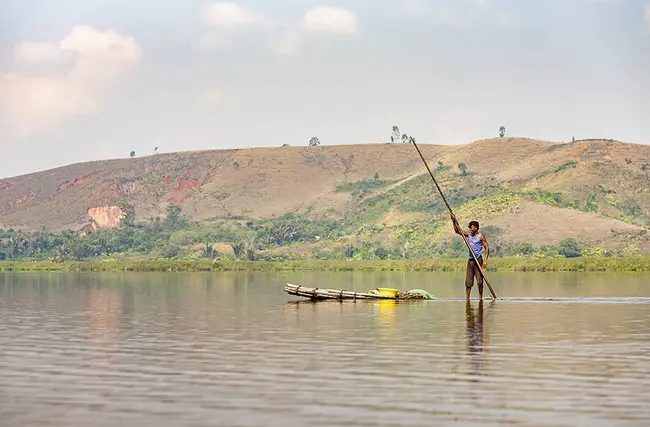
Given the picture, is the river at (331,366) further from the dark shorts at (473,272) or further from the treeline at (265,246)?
the treeline at (265,246)

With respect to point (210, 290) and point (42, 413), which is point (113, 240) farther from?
point (42, 413)

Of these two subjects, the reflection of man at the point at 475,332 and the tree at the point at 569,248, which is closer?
the reflection of man at the point at 475,332

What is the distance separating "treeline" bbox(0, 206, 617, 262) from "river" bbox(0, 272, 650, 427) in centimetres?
10240

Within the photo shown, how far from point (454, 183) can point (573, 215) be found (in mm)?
38453

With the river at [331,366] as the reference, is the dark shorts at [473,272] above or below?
above

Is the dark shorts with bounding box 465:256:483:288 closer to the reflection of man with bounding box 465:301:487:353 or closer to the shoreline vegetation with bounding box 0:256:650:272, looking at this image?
the reflection of man with bounding box 465:301:487:353

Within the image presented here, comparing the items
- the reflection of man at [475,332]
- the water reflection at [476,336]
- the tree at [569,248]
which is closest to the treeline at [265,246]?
the tree at [569,248]

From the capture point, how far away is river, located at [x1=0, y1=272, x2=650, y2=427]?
59.8ft

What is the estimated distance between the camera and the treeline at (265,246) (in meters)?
145

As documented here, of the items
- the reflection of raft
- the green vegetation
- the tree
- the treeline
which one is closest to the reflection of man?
the reflection of raft

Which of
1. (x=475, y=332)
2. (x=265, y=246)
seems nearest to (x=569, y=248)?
(x=265, y=246)

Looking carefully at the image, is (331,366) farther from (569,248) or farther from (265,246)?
(265,246)

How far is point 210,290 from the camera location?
2525 inches

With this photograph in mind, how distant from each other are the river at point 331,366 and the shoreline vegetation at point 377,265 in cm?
6056
